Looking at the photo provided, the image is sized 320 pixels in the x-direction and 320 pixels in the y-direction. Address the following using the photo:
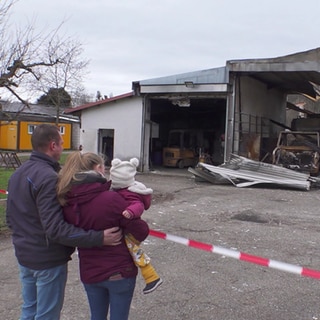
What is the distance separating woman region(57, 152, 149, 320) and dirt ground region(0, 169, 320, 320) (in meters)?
1.58

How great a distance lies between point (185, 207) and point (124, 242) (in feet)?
28.8

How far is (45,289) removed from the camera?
2.86 meters

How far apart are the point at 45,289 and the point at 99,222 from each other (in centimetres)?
64

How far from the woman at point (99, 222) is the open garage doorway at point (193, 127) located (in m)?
23.2

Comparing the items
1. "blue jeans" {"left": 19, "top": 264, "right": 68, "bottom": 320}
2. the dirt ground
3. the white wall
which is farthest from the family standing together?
the white wall

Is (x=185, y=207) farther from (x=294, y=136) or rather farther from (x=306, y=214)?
(x=294, y=136)

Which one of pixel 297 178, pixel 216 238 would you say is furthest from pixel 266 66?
pixel 216 238

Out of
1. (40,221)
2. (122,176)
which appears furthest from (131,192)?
(40,221)

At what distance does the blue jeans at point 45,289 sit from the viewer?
2840mm

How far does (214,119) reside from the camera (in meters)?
28.8

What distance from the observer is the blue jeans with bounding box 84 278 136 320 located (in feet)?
9.07

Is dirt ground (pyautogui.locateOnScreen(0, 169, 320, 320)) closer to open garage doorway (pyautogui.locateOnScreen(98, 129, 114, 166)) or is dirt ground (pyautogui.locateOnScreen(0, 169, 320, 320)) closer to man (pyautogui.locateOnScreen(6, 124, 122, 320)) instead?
man (pyautogui.locateOnScreen(6, 124, 122, 320))

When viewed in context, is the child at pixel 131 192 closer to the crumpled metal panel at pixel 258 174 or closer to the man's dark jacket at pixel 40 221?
the man's dark jacket at pixel 40 221

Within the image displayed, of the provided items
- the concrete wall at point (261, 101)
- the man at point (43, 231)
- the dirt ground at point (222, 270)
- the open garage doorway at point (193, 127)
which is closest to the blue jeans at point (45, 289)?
the man at point (43, 231)
